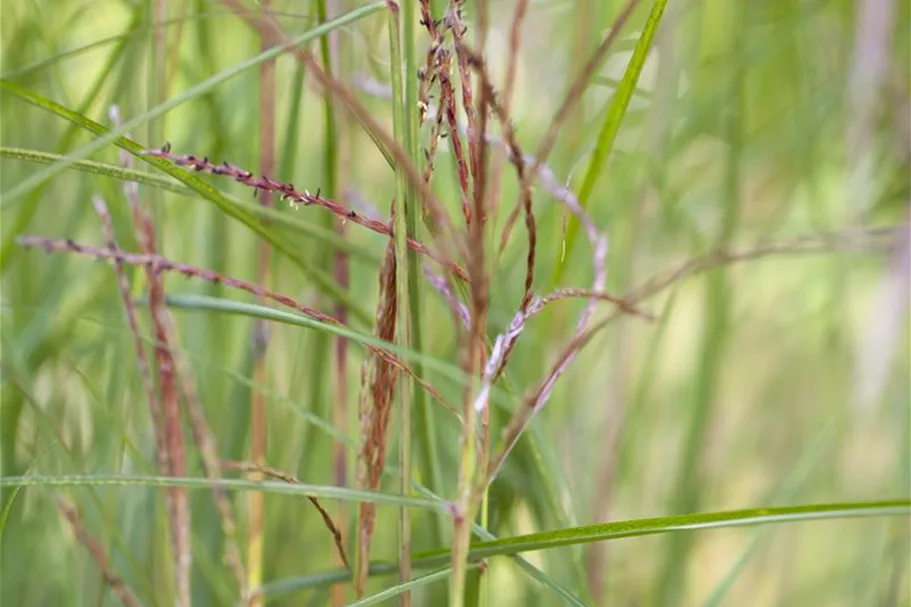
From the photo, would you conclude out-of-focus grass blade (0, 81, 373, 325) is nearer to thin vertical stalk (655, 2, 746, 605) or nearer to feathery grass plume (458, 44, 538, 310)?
feathery grass plume (458, 44, 538, 310)

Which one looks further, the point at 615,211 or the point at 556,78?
the point at 556,78

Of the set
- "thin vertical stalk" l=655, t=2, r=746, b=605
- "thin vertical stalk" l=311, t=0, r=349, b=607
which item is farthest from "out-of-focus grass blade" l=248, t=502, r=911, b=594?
"thin vertical stalk" l=655, t=2, r=746, b=605

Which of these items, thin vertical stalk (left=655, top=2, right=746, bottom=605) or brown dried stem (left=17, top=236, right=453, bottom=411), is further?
thin vertical stalk (left=655, top=2, right=746, bottom=605)

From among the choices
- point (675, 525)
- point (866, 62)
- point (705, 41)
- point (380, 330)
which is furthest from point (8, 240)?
point (705, 41)

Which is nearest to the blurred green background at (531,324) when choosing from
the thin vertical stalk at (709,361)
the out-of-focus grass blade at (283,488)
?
the thin vertical stalk at (709,361)

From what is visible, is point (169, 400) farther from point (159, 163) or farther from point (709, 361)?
point (709, 361)

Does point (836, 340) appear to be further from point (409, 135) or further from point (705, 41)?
point (409, 135)

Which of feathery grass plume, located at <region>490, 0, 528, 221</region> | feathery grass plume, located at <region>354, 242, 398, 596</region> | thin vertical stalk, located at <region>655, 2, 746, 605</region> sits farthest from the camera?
thin vertical stalk, located at <region>655, 2, 746, 605</region>
